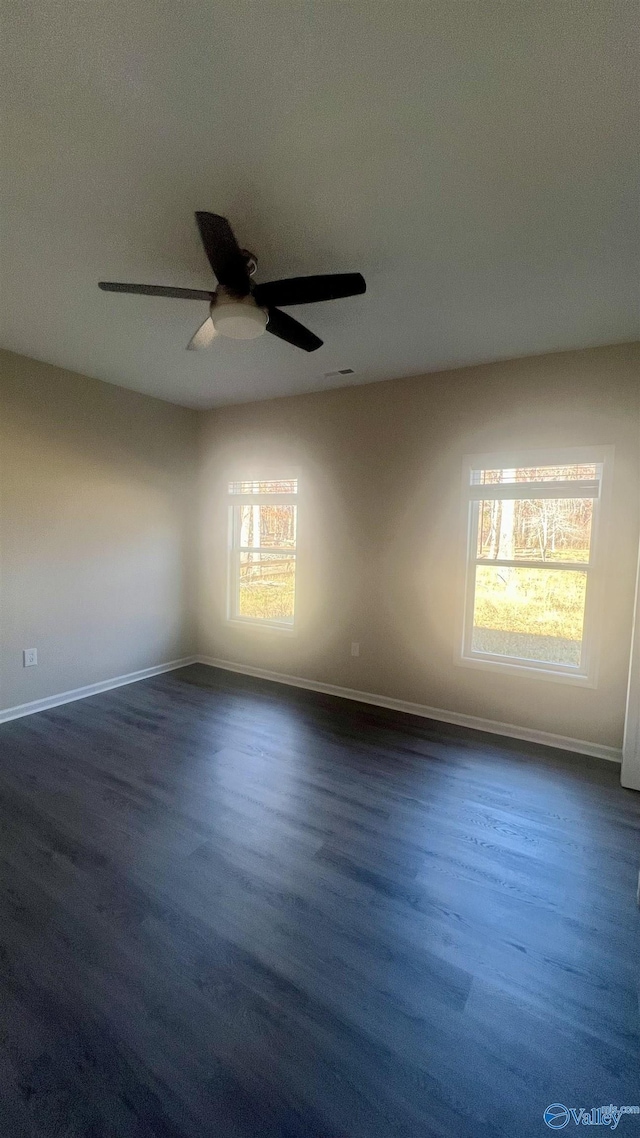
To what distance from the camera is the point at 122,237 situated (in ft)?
6.00

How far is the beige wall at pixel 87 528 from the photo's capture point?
3164mm

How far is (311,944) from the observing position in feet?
4.88

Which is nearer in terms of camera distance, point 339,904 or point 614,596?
point 339,904

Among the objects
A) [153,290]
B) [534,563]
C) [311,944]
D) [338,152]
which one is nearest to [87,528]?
[153,290]

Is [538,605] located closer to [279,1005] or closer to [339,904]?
[339,904]

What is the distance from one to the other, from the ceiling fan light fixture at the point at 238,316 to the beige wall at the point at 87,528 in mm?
2209

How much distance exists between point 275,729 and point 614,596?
2.49m

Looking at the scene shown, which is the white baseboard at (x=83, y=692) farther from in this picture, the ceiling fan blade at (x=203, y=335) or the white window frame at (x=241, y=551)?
the ceiling fan blade at (x=203, y=335)

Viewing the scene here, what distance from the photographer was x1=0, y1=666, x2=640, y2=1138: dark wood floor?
1.09 metres

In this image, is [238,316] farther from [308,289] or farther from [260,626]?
[260,626]

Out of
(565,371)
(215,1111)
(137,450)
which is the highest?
(565,371)

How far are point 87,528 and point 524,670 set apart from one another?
3696 mm

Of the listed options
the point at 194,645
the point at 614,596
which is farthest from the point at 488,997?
the point at 194,645

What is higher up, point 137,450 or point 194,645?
point 137,450
